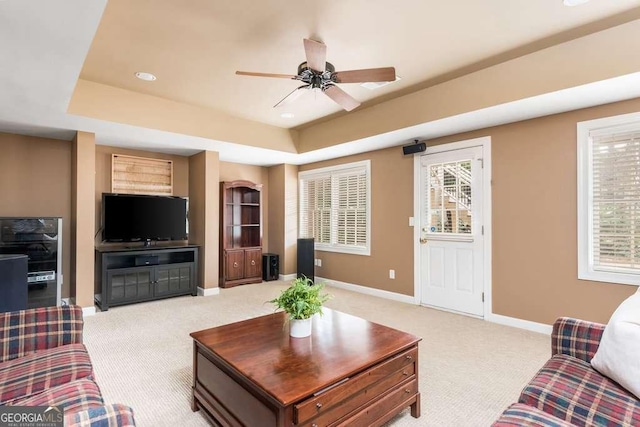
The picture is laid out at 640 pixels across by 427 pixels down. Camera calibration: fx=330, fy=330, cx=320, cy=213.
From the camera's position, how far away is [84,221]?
4.16 meters

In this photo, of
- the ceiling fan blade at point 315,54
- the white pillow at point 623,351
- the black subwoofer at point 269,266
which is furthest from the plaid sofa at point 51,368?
the black subwoofer at point 269,266

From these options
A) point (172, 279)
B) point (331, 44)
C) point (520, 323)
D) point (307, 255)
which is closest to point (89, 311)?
point (172, 279)

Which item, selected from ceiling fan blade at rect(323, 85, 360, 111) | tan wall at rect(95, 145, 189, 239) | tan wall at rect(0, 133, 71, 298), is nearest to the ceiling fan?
ceiling fan blade at rect(323, 85, 360, 111)

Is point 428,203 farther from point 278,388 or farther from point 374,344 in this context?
point 278,388

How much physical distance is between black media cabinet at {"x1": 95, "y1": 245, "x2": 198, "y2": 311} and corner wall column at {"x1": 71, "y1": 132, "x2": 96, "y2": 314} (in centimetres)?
18

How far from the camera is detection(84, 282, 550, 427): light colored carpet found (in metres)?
2.12

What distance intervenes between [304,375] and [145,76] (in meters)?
3.29

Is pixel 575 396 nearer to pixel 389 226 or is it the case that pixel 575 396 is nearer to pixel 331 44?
pixel 331 44

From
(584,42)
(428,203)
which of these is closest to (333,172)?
(428,203)

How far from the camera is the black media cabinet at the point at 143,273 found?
4395mm

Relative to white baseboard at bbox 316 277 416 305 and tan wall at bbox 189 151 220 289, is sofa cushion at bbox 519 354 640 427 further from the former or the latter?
tan wall at bbox 189 151 220 289

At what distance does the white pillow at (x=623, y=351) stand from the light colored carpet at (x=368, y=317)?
0.80 metres

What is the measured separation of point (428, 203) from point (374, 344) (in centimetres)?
293

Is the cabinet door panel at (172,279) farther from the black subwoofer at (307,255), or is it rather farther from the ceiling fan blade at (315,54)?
the ceiling fan blade at (315,54)
